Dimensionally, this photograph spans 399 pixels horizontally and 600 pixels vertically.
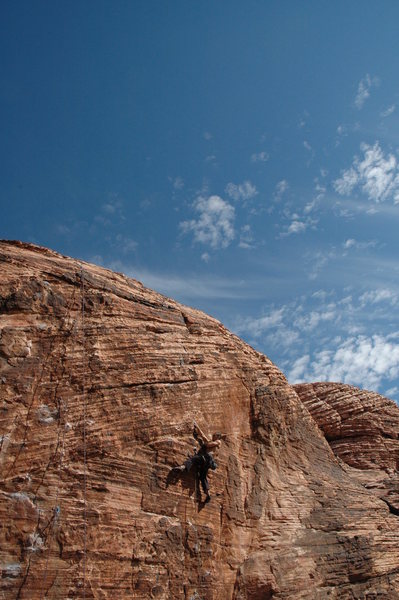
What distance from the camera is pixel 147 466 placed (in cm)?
1600

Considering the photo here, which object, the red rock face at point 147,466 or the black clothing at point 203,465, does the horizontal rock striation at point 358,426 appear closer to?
the red rock face at point 147,466

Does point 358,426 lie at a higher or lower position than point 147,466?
higher

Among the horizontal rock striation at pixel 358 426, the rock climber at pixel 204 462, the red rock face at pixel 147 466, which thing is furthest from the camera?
the horizontal rock striation at pixel 358 426

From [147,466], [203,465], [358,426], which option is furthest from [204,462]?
[358,426]

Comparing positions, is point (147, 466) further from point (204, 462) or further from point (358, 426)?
point (358, 426)

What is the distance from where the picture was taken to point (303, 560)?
18359 millimetres

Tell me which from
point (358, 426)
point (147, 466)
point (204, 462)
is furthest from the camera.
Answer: point (358, 426)

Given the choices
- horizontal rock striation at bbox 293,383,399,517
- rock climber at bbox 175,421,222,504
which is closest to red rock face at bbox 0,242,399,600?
rock climber at bbox 175,421,222,504

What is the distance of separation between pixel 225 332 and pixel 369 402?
11.3 metres

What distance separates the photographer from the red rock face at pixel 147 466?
13914 mm

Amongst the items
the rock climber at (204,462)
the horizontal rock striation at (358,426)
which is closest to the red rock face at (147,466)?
the rock climber at (204,462)

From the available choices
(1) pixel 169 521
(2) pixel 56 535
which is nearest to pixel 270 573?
(1) pixel 169 521

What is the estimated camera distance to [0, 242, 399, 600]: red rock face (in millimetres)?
13914

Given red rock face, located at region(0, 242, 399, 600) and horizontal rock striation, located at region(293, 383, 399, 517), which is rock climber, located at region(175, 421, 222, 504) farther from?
horizontal rock striation, located at region(293, 383, 399, 517)
